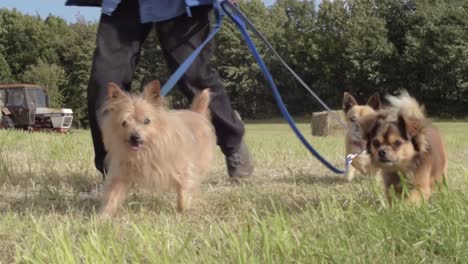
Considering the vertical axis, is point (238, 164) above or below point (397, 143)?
below

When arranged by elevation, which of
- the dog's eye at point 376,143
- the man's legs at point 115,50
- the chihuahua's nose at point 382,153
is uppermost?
the man's legs at point 115,50

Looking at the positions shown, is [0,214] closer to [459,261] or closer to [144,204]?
[144,204]

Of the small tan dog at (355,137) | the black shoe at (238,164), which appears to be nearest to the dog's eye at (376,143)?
the small tan dog at (355,137)

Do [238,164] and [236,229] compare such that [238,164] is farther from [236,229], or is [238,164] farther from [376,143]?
[236,229]

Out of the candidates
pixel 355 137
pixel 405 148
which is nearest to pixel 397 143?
pixel 405 148

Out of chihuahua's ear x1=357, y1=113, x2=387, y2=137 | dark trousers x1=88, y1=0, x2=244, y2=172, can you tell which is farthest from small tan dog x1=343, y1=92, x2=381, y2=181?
dark trousers x1=88, y1=0, x2=244, y2=172

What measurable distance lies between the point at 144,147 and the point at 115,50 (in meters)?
0.78

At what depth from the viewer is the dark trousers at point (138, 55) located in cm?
368

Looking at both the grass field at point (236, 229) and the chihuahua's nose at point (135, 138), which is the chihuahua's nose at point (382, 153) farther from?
the chihuahua's nose at point (135, 138)

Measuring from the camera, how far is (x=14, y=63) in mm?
44938

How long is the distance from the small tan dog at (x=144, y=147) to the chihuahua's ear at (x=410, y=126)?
4.02 ft

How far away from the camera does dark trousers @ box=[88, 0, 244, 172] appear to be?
3684 millimetres

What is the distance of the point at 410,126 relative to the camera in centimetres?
318

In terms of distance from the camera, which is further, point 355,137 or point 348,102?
point 348,102
